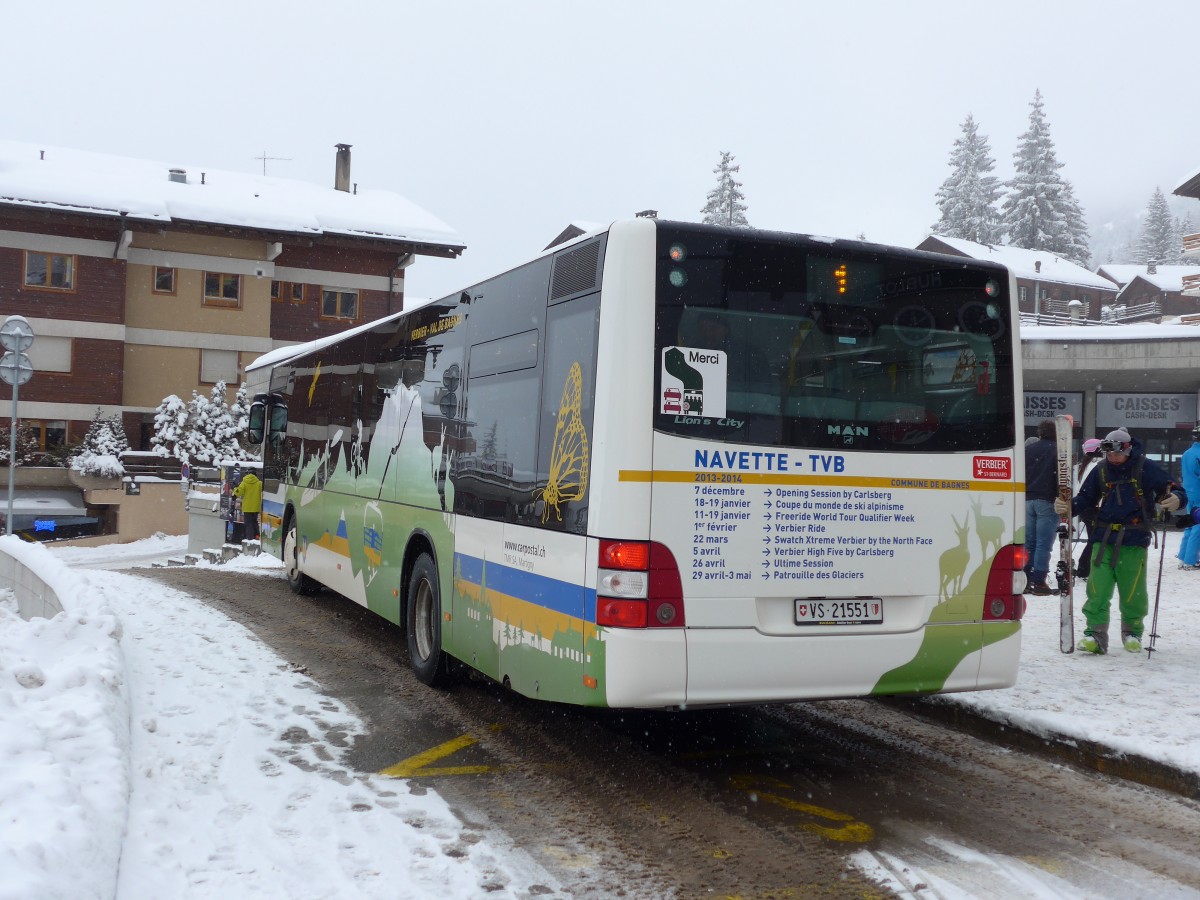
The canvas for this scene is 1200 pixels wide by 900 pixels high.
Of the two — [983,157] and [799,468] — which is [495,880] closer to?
[799,468]

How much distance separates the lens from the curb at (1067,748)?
5.99 metres

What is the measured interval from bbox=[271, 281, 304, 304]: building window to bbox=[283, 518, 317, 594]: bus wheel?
2937cm

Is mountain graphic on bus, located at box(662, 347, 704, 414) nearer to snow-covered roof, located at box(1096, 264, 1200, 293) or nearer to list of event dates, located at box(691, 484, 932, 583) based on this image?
list of event dates, located at box(691, 484, 932, 583)

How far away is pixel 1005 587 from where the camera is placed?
630 centimetres

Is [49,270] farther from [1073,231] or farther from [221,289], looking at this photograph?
[1073,231]

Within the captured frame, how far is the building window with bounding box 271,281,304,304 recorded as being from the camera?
41375 mm

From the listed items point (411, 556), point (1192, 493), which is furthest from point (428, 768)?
point (1192, 493)

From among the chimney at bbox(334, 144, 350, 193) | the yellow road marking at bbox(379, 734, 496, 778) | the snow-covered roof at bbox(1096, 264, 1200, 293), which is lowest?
the yellow road marking at bbox(379, 734, 496, 778)

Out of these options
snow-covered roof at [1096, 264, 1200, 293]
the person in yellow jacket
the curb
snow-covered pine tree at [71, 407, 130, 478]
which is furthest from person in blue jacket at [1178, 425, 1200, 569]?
snow-covered roof at [1096, 264, 1200, 293]

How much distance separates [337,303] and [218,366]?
205 inches

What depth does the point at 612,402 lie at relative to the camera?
548 centimetres

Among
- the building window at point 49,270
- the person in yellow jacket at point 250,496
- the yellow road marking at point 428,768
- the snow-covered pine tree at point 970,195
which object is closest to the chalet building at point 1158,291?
the snow-covered pine tree at point 970,195

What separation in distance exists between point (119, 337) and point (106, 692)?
34.1m

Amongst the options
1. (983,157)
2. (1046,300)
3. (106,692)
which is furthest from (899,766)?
(983,157)
